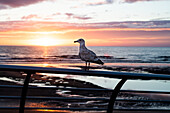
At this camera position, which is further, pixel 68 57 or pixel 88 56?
pixel 68 57

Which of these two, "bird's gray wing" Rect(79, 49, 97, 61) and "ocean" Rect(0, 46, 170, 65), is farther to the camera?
"ocean" Rect(0, 46, 170, 65)

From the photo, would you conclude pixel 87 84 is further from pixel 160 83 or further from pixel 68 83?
pixel 160 83

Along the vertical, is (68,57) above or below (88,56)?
below

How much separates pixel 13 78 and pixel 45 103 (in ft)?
25.8

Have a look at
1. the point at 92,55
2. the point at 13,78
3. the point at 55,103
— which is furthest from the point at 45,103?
the point at 13,78

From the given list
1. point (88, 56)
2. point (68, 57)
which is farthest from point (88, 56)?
point (68, 57)

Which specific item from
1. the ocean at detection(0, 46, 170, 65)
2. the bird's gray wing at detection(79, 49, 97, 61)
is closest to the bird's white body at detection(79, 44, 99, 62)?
the bird's gray wing at detection(79, 49, 97, 61)

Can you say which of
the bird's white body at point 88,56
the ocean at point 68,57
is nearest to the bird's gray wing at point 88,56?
the bird's white body at point 88,56

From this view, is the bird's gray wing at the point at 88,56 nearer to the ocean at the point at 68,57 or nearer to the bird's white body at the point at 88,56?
the bird's white body at the point at 88,56

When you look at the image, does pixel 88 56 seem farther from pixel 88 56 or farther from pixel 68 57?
pixel 68 57

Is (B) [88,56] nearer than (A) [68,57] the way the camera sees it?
Yes

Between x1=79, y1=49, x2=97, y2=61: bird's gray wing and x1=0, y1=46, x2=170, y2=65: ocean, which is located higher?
x1=79, y1=49, x2=97, y2=61: bird's gray wing

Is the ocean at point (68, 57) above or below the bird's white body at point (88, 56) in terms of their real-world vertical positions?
below

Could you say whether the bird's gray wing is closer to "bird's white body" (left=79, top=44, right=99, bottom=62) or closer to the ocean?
"bird's white body" (left=79, top=44, right=99, bottom=62)
